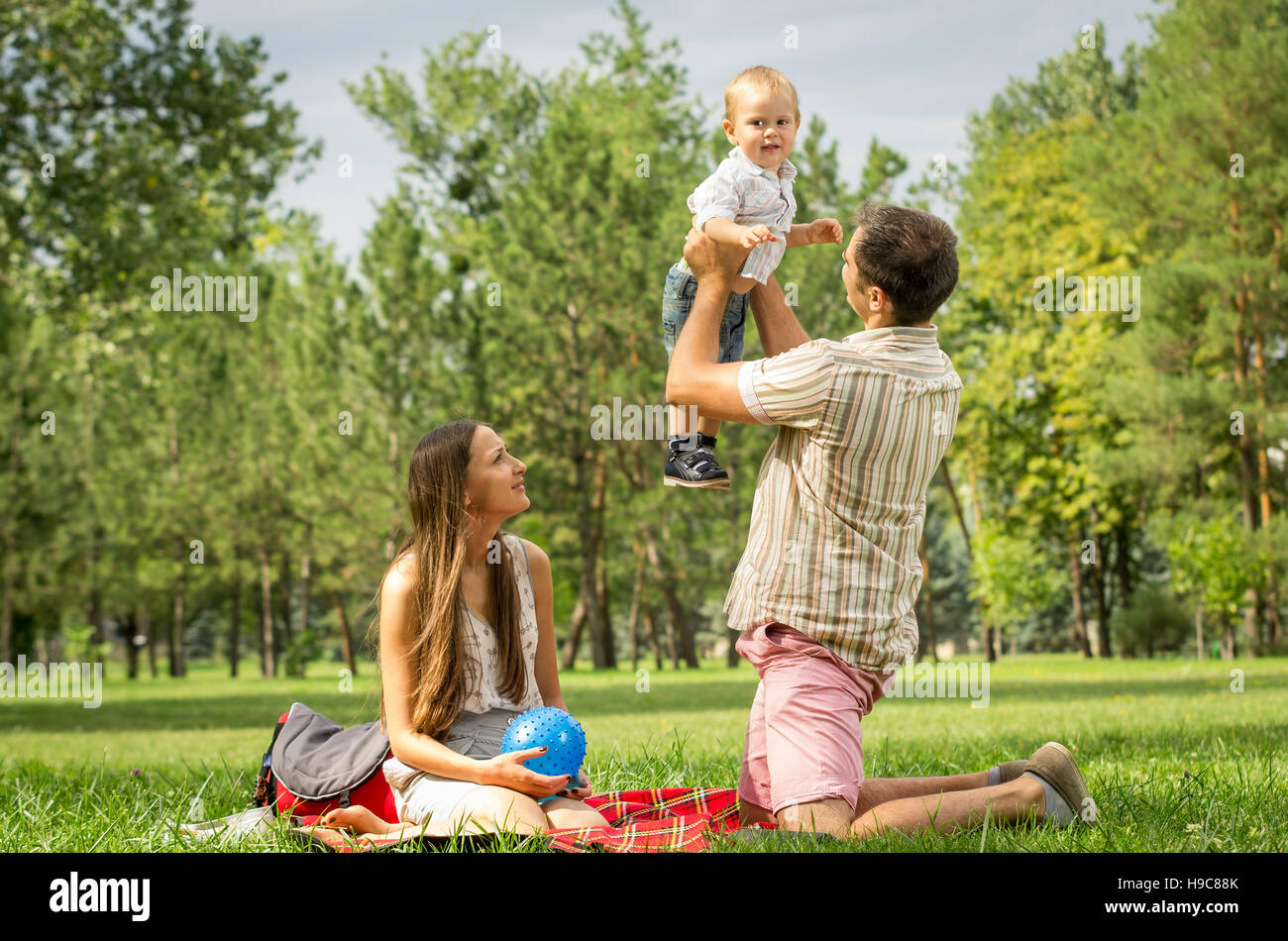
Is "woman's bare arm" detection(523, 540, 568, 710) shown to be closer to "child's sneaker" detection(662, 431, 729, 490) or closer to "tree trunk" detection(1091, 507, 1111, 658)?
"child's sneaker" detection(662, 431, 729, 490)

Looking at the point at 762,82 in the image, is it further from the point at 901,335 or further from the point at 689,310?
the point at 901,335

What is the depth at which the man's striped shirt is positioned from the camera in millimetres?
3617

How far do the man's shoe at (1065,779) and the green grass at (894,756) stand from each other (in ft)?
0.36

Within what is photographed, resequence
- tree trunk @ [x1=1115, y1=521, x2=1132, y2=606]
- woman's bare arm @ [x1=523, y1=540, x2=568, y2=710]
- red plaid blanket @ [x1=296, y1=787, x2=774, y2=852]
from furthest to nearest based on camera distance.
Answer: tree trunk @ [x1=1115, y1=521, x2=1132, y2=606]
woman's bare arm @ [x1=523, y1=540, x2=568, y2=710]
red plaid blanket @ [x1=296, y1=787, x2=774, y2=852]

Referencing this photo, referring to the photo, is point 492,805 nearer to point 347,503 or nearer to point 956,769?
point 956,769

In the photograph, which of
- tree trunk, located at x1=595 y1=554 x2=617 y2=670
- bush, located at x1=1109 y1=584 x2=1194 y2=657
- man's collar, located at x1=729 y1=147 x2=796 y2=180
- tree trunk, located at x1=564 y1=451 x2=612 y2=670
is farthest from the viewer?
bush, located at x1=1109 y1=584 x2=1194 y2=657

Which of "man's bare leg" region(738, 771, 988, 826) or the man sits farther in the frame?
"man's bare leg" region(738, 771, 988, 826)

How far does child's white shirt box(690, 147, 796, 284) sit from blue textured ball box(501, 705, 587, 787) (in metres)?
1.65

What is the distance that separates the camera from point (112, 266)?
14328 millimetres

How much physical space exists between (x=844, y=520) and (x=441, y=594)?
1417 mm

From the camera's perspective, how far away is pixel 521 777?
3662 millimetres

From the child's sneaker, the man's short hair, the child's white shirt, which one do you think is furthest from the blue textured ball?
the man's short hair

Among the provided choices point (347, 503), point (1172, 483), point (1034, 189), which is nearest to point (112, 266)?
point (347, 503)

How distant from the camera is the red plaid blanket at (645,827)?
3468 mm
